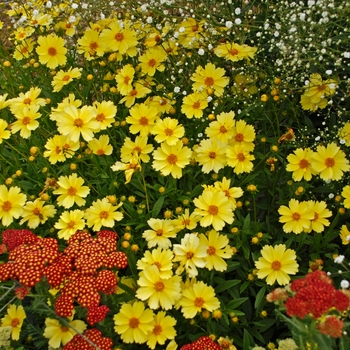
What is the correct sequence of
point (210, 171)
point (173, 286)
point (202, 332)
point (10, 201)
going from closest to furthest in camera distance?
point (173, 286) < point (202, 332) < point (10, 201) < point (210, 171)

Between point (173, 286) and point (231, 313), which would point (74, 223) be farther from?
point (231, 313)

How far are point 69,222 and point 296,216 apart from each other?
36.9 inches

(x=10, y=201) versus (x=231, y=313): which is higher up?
(x=10, y=201)

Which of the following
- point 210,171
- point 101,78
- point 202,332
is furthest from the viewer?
point 101,78

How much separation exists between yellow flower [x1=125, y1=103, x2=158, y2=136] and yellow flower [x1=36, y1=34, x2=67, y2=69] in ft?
1.77

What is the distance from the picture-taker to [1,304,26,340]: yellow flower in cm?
216

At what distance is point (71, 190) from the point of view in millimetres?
2453

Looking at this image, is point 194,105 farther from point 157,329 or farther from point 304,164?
point 157,329

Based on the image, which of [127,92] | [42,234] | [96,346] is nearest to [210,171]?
[127,92]

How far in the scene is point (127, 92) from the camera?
2.80m

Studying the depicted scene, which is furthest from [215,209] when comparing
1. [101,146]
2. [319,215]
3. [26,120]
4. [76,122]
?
[26,120]

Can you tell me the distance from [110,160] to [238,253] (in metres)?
0.76

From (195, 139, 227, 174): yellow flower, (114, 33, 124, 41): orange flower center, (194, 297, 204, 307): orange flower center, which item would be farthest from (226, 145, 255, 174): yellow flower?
(114, 33, 124, 41): orange flower center

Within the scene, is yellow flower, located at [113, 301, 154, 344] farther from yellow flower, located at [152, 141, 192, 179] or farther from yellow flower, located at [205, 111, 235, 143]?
yellow flower, located at [205, 111, 235, 143]
